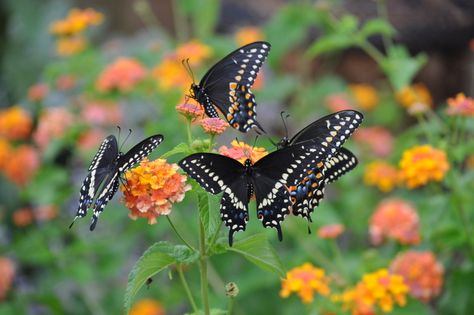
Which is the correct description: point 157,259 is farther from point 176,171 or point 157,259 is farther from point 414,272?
point 414,272

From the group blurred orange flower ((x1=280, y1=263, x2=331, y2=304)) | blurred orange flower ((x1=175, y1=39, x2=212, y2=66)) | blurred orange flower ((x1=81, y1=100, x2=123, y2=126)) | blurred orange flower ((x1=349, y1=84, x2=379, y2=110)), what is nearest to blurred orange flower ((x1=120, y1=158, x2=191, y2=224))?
blurred orange flower ((x1=280, y1=263, x2=331, y2=304))

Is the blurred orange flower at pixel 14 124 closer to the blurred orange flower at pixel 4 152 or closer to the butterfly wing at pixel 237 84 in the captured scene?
the blurred orange flower at pixel 4 152

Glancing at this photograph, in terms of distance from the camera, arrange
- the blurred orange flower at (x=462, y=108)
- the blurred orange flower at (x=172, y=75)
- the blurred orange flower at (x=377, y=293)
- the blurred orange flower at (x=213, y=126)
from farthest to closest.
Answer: the blurred orange flower at (x=172, y=75) → the blurred orange flower at (x=462, y=108) → the blurred orange flower at (x=377, y=293) → the blurred orange flower at (x=213, y=126)

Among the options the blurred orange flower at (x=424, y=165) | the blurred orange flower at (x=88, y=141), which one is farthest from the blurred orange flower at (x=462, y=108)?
the blurred orange flower at (x=88, y=141)

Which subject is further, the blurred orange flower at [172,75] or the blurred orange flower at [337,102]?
the blurred orange flower at [337,102]

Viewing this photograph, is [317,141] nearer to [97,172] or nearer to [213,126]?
[213,126]

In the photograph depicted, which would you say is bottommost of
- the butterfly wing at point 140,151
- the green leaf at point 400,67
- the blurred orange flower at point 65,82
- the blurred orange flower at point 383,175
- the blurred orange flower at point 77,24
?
the butterfly wing at point 140,151

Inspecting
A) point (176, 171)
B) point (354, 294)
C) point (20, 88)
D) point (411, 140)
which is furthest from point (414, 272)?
point (20, 88)
